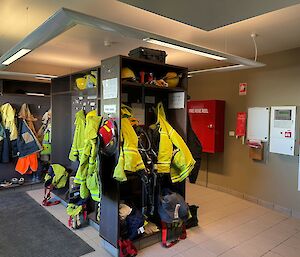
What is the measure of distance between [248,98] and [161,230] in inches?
113

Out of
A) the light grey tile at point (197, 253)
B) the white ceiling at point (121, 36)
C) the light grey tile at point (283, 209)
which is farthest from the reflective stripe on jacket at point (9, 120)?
the light grey tile at point (283, 209)

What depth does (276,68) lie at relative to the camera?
4.17 metres

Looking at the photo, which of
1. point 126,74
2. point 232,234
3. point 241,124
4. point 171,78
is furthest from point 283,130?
point 126,74

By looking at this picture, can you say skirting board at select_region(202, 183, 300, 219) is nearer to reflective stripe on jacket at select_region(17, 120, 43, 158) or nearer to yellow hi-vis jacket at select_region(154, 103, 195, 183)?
yellow hi-vis jacket at select_region(154, 103, 195, 183)

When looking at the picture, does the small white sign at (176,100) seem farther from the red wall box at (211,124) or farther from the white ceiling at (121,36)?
the red wall box at (211,124)

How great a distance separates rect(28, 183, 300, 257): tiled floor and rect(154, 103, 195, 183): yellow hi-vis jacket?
82 centimetres

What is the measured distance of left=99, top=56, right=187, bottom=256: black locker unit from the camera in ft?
8.75

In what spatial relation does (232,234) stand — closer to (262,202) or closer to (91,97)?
(262,202)

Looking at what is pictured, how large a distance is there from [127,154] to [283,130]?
9.11ft

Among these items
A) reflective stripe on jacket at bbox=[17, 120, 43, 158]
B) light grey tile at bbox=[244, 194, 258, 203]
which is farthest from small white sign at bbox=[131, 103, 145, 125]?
reflective stripe on jacket at bbox=[17, 120, 43, 158]

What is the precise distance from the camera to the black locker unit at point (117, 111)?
8.75 feet

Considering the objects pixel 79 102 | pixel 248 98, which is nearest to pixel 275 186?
pixel 248 98

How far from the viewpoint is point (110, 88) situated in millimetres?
2744

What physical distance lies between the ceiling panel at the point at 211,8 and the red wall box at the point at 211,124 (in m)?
2.75
